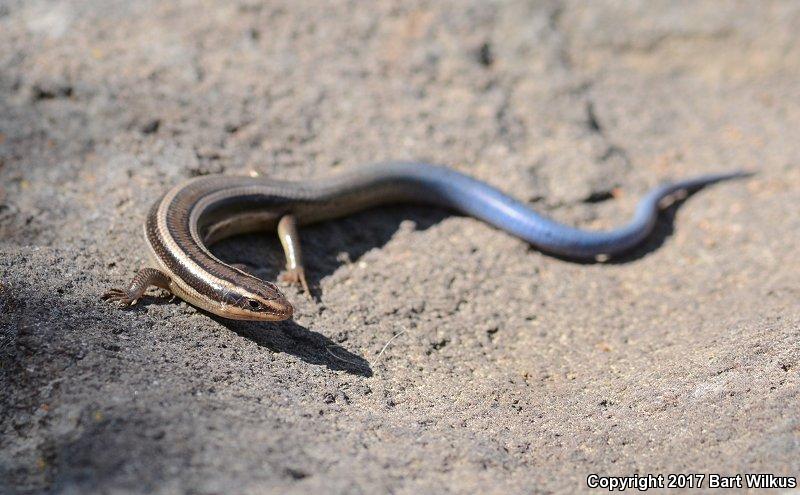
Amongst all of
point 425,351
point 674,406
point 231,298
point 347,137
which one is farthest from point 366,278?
point 674,406

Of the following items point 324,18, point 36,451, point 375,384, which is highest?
point 324,18

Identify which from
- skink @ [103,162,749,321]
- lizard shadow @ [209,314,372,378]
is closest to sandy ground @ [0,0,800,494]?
lizard shadow @ [209,314,372,378]

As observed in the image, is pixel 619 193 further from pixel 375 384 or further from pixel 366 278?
pixel 375 384

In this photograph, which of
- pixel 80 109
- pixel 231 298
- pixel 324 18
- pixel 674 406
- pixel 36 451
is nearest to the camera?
pixel 36 451

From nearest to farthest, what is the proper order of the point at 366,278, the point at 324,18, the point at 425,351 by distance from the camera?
the point at 425,351
the point at 366,278
the point at 324,18

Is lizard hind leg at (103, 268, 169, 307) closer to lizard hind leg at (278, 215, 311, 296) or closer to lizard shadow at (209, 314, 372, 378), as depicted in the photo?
lizard shadow at (209, 314, 372, 378)

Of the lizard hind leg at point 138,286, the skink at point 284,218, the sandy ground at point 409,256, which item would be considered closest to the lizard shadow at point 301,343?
the sandy ground at point 409,256
